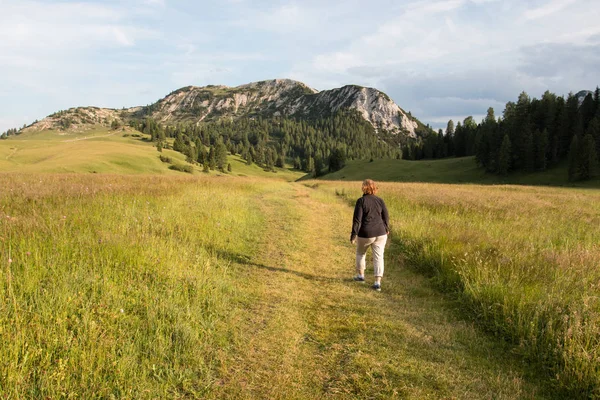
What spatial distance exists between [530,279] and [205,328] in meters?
6.73

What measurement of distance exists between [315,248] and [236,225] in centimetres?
349

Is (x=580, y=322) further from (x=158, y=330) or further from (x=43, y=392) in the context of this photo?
(x=43, y=392)

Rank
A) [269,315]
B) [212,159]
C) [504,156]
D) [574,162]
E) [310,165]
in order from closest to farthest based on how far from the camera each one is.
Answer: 1. [269,315]
2. [574,162]
3. [504,156]
4. [212,159]
5. [310,165]

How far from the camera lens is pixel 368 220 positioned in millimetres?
→ 7746

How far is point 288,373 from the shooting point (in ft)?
13.3

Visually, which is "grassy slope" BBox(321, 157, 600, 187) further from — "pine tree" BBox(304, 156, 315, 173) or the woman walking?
the woman walking

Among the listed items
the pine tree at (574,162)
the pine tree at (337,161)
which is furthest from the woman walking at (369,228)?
the pine tree at (337,161)

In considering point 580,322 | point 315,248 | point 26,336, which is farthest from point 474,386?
point 315,248

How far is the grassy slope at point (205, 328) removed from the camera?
364 centimetres

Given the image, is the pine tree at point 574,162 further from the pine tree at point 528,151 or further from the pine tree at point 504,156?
the pine tree at point 504,156

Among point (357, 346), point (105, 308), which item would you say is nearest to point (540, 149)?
point (357, 346)

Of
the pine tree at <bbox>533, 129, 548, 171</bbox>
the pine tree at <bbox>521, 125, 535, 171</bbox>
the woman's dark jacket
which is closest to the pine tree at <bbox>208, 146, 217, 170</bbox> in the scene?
the pine tree at <bbox>521, 125, 535, 171</bbox>

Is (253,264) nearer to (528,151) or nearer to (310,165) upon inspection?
(528,151)

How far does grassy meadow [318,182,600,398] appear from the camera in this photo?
4156 millimetres
